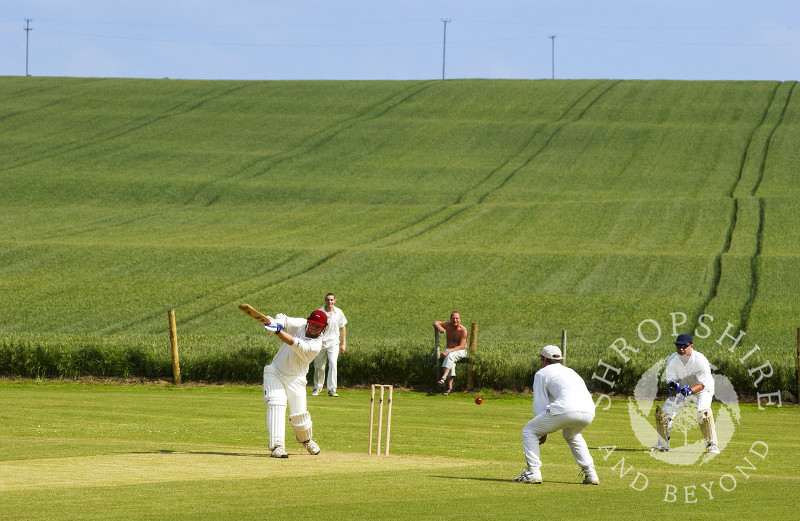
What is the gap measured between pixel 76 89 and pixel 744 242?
5967cm

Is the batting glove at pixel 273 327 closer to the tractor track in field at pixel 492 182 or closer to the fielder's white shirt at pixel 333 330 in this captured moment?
the fielder's white shirt at pixel 333 330

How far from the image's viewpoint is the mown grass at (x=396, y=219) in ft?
106

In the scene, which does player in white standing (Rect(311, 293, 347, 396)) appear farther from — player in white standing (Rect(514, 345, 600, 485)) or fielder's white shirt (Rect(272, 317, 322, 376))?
player in white standing (Rect(514, 345, 600, 485))

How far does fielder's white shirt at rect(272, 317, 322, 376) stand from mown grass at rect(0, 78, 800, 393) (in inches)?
440

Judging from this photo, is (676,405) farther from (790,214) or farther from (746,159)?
(746,159)

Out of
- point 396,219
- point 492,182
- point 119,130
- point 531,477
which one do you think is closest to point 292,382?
point 531,477

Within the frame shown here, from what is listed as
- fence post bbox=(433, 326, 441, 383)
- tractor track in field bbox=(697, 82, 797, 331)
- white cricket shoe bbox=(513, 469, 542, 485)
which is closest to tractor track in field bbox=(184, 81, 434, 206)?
tractor track in field bbox=(697, 82, 797, 331)

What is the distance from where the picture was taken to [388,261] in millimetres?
42156

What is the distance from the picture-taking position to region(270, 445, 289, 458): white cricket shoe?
13.4 meters

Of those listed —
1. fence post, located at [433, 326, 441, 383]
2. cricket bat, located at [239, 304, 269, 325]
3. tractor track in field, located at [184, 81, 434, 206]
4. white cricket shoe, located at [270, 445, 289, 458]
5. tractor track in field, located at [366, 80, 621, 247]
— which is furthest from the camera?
tractor track in field, located at [184, 81, 434, 206]

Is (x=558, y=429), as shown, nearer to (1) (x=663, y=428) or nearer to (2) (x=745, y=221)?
(1) (x=663, y=428)

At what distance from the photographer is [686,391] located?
48.4 ft

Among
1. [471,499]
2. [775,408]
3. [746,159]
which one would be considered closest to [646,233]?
[746,159]

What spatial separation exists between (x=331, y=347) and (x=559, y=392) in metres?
11.1
